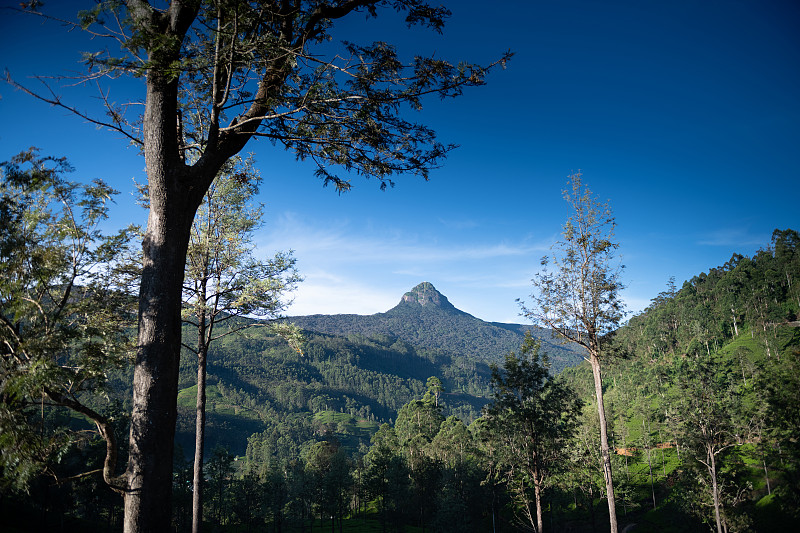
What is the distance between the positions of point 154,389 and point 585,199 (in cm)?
1496

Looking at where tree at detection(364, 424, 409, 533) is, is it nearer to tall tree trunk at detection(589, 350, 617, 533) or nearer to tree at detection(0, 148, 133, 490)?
tall tree trunk at detection(589, 350, 617, 533)

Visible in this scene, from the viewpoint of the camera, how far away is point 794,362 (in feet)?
106

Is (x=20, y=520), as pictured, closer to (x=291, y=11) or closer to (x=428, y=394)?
(x=291, y=11)

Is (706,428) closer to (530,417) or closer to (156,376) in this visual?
(530,417)

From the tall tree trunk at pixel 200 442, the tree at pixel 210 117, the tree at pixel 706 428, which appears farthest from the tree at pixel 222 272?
the tree at pixel 706 428

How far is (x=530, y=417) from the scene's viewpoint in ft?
52.5

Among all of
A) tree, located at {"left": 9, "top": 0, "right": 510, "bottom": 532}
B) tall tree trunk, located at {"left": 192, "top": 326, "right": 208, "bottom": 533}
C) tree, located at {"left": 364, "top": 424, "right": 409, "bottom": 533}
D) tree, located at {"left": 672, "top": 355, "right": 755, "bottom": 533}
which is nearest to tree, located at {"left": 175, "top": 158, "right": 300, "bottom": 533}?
tall tree trunk, located at {"left": 192, "top": 326, "right": 208, "bottom": 533}

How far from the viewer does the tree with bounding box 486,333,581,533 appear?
1594 cm

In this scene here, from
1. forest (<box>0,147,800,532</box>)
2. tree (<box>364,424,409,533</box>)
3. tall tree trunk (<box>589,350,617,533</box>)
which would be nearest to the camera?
forest (<box>0,147,800,532</box>)

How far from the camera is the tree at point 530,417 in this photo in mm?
15938

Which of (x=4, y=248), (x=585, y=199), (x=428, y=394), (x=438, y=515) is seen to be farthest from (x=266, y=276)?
(x=428, y=394)

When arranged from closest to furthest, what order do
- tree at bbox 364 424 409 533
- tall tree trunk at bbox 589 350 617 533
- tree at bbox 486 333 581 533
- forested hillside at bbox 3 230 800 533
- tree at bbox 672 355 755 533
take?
tall tree trunk at bbox 589 350 617 533 < tree at bbox 486 333 581 533 < forested hillside at bbox 3 230 800 533 < tree at bbox 672 355 755 533 < tree at bbox 364 424 409 533

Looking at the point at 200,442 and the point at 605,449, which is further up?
the point at 200,442

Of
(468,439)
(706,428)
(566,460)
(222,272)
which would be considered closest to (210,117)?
(222,272)
